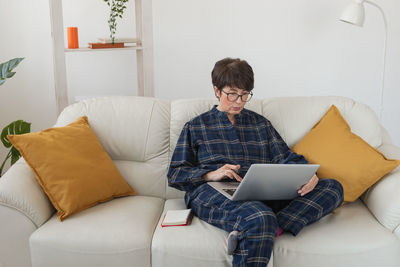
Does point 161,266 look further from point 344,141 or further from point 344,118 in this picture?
point 344,118

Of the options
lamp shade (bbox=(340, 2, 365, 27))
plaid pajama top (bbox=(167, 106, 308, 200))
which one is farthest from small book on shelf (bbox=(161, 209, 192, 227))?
lamp shade (bbox=(340, 2, 365, 27))

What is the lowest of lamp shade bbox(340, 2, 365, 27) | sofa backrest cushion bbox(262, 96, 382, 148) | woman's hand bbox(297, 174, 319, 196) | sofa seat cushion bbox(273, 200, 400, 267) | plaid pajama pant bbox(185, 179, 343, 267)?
sofa seat cushion bbox(273, 200, 400, 267)

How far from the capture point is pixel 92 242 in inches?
80.0

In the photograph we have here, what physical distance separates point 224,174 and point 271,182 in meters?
0.28

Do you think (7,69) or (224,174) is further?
(7,69)

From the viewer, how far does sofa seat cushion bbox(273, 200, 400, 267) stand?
199cm

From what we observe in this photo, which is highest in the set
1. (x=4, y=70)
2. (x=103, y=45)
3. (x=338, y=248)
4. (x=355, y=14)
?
(x=355, y=14)

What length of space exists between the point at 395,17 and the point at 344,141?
185cm

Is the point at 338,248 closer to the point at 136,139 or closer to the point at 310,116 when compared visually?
the point at 310,116

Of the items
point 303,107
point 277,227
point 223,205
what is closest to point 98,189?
Answer: point 223,205

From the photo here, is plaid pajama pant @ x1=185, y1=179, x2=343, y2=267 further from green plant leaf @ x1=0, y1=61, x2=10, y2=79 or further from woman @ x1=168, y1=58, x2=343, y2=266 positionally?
green plant leaf @ x1=0, y1=61, x2=10, y2=79

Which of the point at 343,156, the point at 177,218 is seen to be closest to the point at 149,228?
the point at 177,218

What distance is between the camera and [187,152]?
92.9 inches

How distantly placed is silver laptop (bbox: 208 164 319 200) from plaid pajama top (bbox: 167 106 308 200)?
19cm
